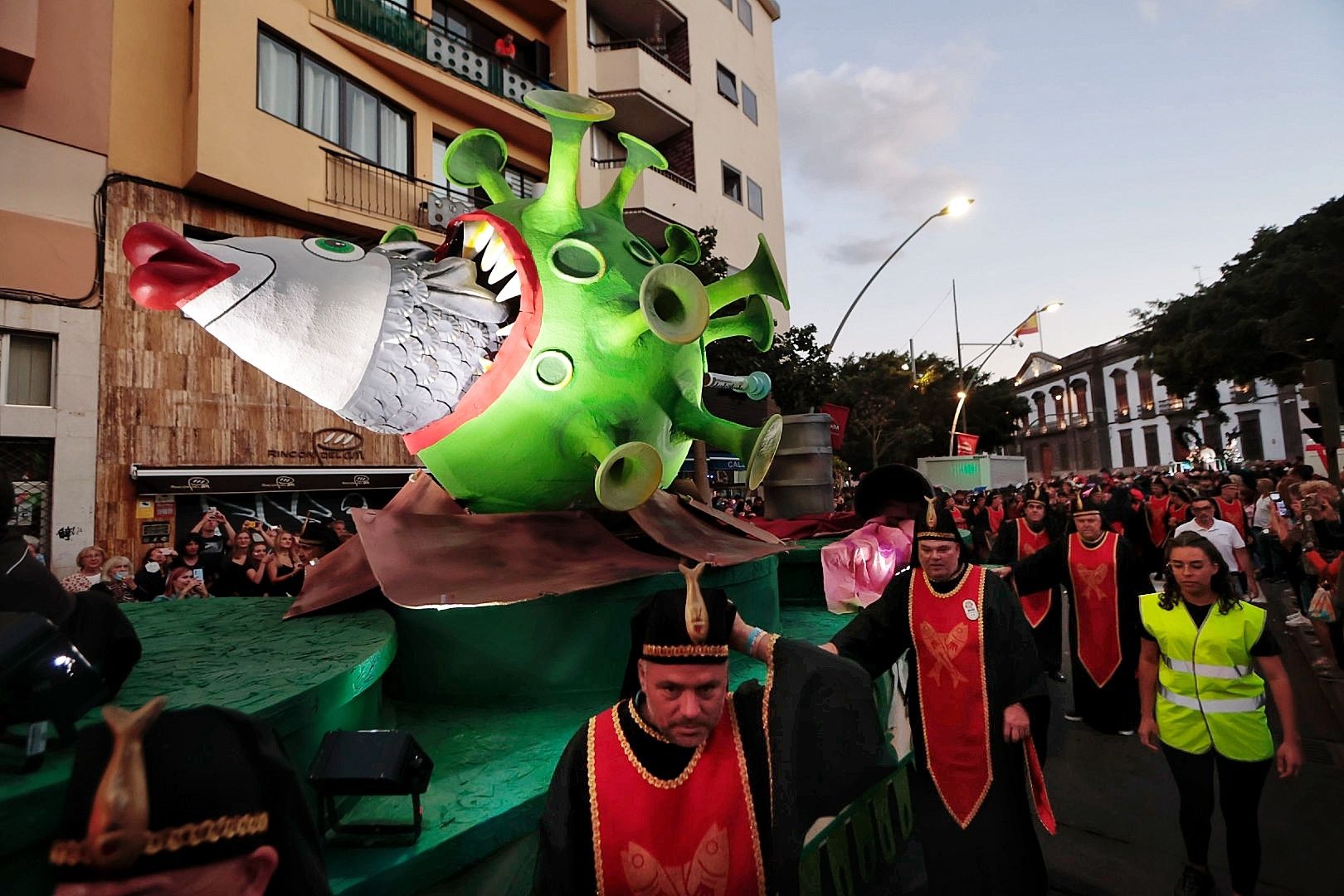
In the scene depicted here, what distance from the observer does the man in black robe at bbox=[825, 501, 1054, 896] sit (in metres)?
3.11

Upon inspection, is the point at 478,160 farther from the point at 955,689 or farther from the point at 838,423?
the point at 838,423

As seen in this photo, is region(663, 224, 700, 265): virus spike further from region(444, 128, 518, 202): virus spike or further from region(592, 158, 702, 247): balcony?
region(592, 158, 702, 247): balcony

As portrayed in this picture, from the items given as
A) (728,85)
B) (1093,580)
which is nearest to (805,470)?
(1093,580)

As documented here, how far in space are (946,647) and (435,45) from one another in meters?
13.1

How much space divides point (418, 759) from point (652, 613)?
769mm

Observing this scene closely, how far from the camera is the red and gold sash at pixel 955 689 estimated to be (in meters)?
3.18

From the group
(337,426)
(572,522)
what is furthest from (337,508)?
(572,522)

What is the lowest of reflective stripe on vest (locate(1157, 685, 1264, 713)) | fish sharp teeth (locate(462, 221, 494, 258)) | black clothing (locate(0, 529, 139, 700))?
reflective stripe on vest (locate(1157, 685, 1264, 713))

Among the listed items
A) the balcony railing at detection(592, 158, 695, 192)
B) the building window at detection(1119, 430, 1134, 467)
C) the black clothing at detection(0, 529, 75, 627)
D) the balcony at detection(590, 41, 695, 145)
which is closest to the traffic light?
the black clothing at detection(0, 529, 75, 627)

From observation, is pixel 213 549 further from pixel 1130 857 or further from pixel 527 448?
pixel 1130 857

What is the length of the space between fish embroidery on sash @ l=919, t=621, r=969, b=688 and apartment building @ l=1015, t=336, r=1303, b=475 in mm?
40302

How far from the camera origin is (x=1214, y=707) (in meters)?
3.24

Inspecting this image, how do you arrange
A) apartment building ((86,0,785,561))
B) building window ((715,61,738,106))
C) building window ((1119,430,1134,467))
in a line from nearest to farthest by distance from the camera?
apartment building ((86,0,785,561)) < building window ((715,61,738,106)) < building window ((1119,430,1134,467))

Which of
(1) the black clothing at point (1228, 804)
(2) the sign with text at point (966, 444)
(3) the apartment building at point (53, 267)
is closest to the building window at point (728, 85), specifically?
(2) the sign with text at point (966, 444)
